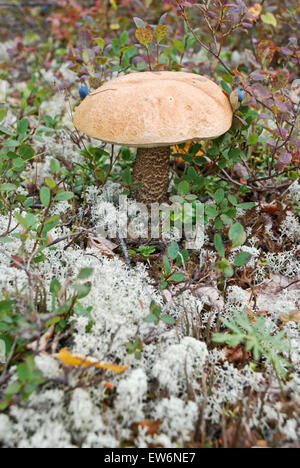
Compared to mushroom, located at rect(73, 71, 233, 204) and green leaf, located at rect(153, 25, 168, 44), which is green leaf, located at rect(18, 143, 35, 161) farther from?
green leaf, located at rect(153, 25, 168, 44)

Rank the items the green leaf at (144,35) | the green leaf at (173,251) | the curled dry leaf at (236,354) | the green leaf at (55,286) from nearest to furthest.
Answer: the green leaf at (55,286) < the curled dry leaf at (236,354) < the green leaf at (173,251) < the green leaf at (144,35)

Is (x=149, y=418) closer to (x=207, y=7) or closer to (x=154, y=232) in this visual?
(x=154, y=232)

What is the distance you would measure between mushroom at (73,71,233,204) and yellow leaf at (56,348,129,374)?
3.13 feet

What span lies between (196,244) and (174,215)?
26 centimetres

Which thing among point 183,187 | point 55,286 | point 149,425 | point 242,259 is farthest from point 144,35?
point 149,425

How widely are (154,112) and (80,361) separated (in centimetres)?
112

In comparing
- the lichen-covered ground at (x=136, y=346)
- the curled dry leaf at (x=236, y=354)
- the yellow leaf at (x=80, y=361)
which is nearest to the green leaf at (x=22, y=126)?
the lichen-covered ground at (x=136, y=346)

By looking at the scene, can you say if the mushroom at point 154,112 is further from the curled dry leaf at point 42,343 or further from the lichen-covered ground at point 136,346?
the curled dry leaf at point 42,343

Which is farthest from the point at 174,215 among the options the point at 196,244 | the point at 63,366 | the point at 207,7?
the point at 207,7

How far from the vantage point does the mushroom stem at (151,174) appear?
7.02 feet

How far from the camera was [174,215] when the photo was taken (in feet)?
5.94

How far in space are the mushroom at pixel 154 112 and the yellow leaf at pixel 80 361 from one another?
37.5 inches

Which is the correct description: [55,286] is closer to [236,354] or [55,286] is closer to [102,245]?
[102,245]

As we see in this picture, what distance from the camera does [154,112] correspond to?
167cm
